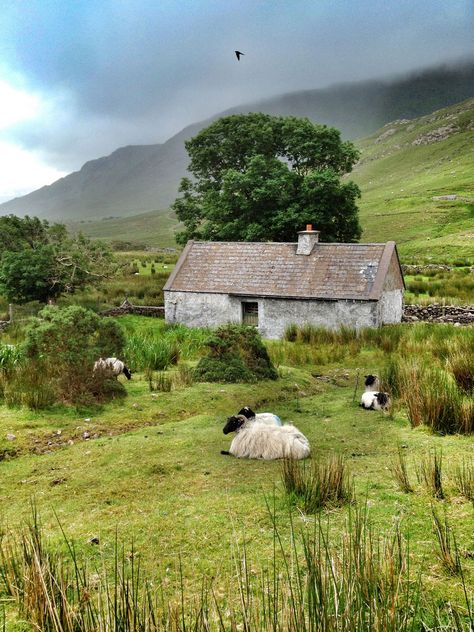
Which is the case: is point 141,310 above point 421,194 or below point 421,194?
below

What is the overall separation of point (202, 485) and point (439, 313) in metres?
19.9

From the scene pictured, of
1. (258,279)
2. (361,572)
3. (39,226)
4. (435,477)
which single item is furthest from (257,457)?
(39,226)

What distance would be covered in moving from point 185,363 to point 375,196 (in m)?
112

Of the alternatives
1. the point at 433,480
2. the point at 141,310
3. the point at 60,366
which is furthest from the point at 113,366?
the point at 141,310

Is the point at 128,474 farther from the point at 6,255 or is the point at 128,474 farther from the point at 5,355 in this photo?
the point at 6,255

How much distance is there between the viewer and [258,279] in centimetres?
2298

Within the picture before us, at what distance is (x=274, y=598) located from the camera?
8.18ft

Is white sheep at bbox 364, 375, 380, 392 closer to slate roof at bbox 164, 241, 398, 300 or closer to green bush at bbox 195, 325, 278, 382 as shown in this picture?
green bush at bbox 195, 325, 278, 382

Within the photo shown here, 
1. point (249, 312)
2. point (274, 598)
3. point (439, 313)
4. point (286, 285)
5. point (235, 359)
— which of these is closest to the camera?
point (274, 598)

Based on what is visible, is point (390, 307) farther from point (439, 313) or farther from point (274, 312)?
point (274, 312)

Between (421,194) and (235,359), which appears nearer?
(235,359)

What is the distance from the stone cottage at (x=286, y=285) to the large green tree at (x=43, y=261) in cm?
424

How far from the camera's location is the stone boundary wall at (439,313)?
22375mm

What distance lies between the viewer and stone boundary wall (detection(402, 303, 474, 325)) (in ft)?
73.4
